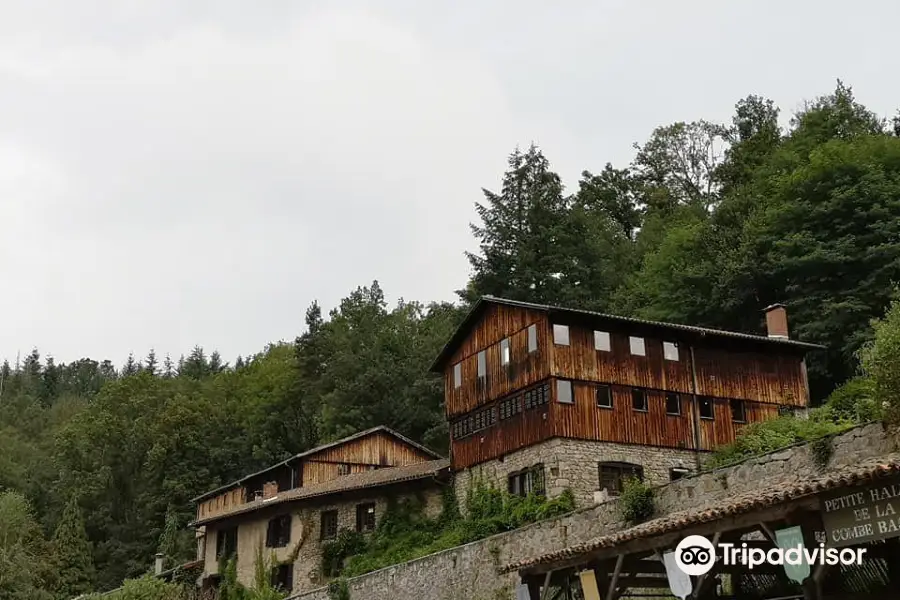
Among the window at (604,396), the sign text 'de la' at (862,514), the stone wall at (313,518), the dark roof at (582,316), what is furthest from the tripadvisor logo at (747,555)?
the stone wall at (313,518)

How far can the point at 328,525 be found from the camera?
41.9 meters

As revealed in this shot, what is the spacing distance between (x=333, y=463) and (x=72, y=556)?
27.3 metres

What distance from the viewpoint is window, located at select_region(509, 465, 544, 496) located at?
34000mm

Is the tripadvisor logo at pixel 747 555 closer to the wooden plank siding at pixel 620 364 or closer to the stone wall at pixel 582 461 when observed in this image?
the stone wall at pixel 582 461

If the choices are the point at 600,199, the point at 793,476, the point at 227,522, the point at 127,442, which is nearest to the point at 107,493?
the point at 127,442

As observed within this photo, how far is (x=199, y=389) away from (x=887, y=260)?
62.1 metres

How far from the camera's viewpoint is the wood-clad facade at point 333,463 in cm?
4788

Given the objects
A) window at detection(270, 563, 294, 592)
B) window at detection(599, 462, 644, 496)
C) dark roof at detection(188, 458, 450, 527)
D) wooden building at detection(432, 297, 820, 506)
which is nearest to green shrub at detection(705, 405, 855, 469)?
wooden building at detection(432, 297, 820, 506)

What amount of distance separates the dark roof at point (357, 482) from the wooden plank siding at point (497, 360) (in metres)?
2.66

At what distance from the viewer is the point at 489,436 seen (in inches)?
1480

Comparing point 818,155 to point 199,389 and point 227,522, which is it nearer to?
point 227,522

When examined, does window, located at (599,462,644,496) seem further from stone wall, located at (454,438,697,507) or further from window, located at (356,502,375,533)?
window, located at (356,502,375,533)

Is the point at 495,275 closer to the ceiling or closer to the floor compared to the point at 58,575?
closer to the ceiling

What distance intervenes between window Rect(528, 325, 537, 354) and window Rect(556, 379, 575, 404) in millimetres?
1727
